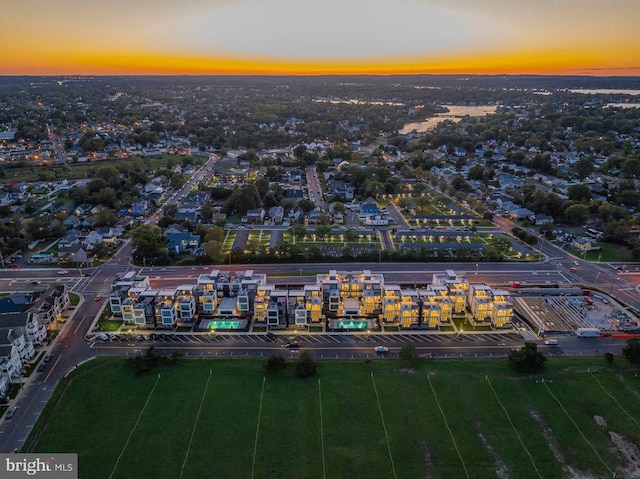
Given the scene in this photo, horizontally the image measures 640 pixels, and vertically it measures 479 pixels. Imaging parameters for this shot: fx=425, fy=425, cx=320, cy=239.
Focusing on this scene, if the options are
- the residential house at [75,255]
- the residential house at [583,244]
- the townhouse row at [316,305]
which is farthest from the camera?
the residential house at [583,244]

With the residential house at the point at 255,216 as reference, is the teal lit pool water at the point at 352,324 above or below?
above

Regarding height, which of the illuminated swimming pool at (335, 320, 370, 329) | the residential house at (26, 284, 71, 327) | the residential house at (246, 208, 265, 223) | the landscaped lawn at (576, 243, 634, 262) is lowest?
the landscaped lawn at (576, 243, 634, 262)

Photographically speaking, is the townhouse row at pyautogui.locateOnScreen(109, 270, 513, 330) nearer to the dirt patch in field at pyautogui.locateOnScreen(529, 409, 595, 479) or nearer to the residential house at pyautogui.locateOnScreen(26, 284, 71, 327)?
the residential house at pyautogui.locateOnScreen(26, 284, 71, 327)

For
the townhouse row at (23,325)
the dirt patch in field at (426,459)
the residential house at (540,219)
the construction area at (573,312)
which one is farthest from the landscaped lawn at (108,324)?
the residential house at (540,219)

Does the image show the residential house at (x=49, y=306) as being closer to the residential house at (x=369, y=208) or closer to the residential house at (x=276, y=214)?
the residential house at (x=276, y=214)

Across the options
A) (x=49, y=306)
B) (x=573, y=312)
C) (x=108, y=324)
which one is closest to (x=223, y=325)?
(x=108, y=324)

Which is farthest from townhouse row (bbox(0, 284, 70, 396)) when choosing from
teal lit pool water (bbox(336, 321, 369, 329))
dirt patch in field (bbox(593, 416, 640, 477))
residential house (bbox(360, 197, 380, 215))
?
residential house (bbox(360, 197, 380, 215))

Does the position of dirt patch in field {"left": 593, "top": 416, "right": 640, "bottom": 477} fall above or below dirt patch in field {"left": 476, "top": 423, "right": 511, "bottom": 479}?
below

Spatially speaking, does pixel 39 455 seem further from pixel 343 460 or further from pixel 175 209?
pixel 175 209
